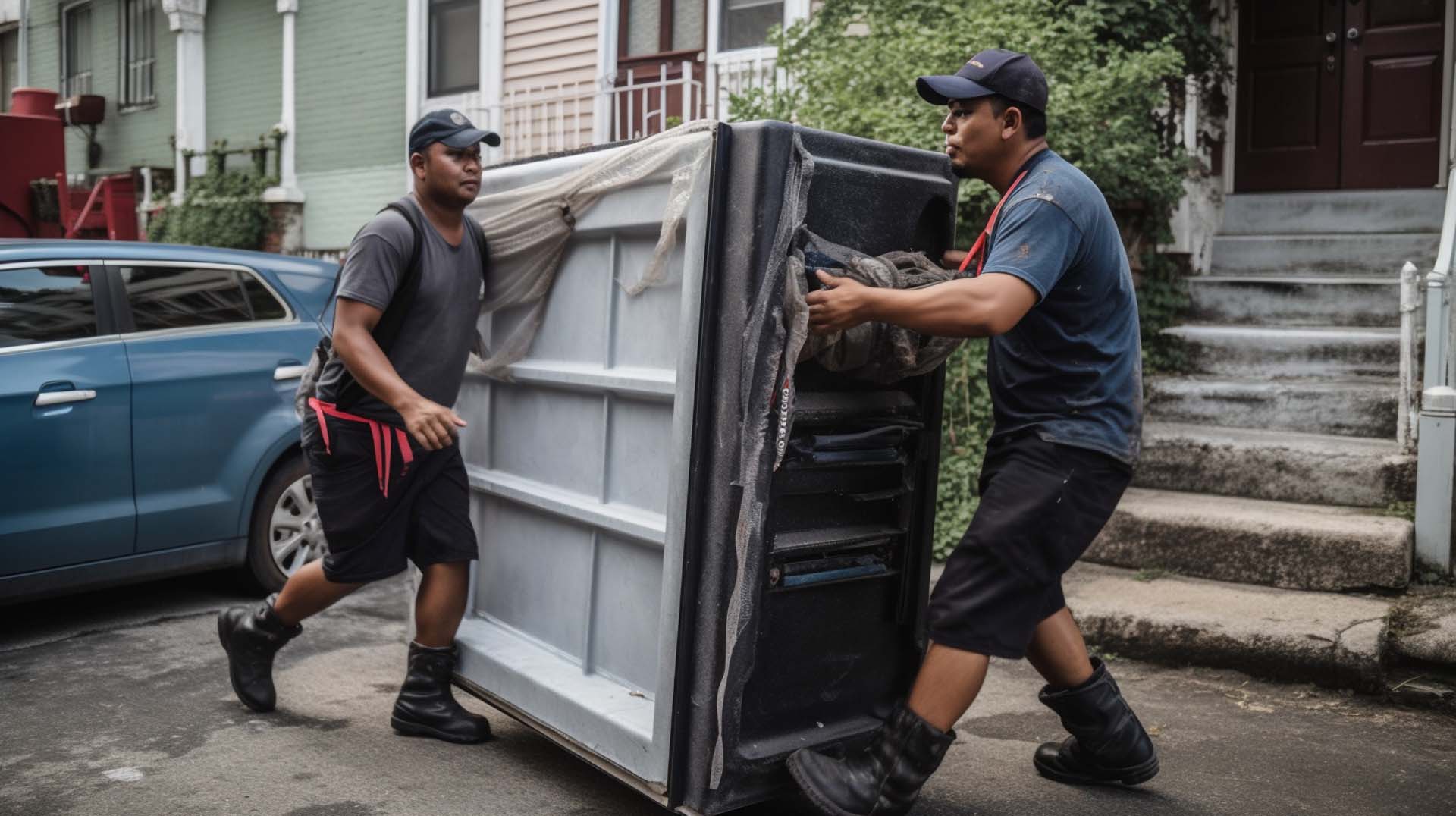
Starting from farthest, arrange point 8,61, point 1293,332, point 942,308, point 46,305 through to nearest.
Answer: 1. point 8,61
2. point 1293,332
3. point 46,305
4. point 942,308

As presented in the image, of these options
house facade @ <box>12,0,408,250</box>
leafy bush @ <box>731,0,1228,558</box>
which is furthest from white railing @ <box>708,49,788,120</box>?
house facade @ <box>12,0,408,250</box>

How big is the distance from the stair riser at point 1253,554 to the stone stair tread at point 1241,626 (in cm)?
6

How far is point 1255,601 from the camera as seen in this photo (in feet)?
16.7

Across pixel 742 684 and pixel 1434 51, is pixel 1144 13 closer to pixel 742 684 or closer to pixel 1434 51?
pixel 1434 51

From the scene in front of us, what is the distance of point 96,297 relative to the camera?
5.27 metres

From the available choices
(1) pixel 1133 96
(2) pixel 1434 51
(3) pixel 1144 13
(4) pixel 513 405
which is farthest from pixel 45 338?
(2) pixel 1434 51

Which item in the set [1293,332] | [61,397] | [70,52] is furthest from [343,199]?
[1293,332]

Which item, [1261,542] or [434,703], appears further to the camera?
[1261,542]

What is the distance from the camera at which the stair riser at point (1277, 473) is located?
5.72 metres

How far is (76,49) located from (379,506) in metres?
18.9

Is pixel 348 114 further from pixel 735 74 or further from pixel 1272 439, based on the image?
pixel 1272 439

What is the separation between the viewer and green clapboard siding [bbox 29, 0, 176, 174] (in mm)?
17297

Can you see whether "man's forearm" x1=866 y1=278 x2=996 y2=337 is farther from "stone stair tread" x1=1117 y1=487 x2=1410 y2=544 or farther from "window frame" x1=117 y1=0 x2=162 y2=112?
"window frame" x1=117 y1=0 x2=162 y2=112

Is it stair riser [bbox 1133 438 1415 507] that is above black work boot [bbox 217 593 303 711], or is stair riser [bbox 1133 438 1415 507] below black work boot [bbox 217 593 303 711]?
above
